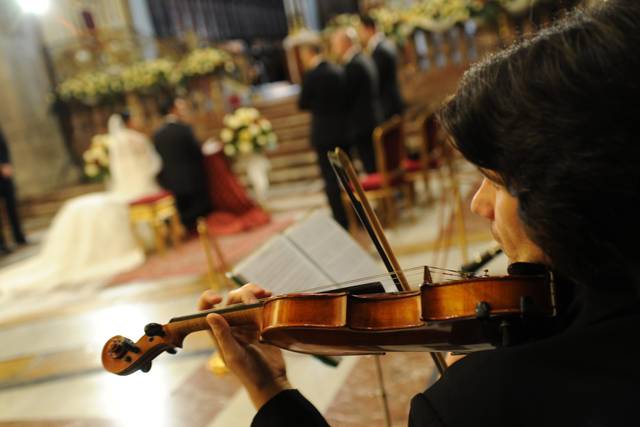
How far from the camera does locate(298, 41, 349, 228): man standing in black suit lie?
5.05 metres

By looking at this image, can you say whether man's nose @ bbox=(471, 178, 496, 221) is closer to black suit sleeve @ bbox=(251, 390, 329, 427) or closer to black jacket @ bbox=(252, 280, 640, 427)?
black jacket @ bbox=(252, 280, 640, 427)

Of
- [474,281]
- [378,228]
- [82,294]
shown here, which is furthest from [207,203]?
[474,281]

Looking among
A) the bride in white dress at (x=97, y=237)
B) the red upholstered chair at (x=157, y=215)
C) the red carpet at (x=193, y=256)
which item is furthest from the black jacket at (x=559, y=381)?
the red upholstered chair at (x=157, y=215)

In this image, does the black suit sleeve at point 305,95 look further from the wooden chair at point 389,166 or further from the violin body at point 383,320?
the violin body at point 383,320

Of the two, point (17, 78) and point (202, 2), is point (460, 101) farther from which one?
point (202, 2)

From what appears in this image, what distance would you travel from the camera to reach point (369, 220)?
1.28 m

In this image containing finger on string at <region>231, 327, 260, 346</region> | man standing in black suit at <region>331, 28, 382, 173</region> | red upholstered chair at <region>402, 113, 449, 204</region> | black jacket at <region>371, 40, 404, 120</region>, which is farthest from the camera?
black jacket at <region>371, 40, 404, 120</region>

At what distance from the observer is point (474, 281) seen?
0.88 metres

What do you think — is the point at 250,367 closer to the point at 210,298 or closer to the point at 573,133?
the point at 210,298

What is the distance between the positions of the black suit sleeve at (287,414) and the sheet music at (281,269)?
1.64 ft

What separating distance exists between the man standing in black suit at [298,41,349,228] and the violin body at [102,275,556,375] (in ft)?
12.6

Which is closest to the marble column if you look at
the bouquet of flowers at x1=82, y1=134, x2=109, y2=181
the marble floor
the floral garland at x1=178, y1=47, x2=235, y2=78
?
the floral garland at x1=178, y1=47, x2=235, y2=78

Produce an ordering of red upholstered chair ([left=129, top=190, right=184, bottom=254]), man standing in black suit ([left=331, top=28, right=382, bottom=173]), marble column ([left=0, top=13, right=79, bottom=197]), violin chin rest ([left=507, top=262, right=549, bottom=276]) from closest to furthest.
Result: violin chin rest ([left=507, top=262, right=549, bottom=276]), man standing in black suit ([left=331, top=28, right=382, bottom=173]), red upholstered chair ([left=129, top=190, right=184, bottom=254]), marble column ([left=0, top=13, right=79, bottom=197])

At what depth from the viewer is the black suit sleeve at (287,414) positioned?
3.46 ft
